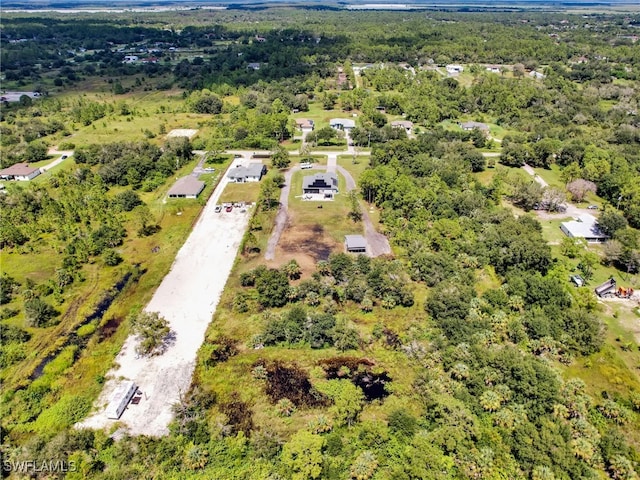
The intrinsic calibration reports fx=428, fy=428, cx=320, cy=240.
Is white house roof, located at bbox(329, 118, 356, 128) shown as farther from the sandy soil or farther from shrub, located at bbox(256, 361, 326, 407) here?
shrub, located at bbox(256, 361, 326, 407)

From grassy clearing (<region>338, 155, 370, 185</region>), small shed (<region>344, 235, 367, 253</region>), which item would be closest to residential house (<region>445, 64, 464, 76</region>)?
grassy clearing (<region>338, 155, 370, 185</region>)

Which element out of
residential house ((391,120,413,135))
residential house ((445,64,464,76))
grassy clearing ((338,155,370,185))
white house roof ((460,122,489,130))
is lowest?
grassy clearing ((338,155,370,185))

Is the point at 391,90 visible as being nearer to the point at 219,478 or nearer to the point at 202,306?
the point at 202,306

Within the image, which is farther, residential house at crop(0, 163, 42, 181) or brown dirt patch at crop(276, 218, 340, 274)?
residential house at crop(0, 163, 42, 181)

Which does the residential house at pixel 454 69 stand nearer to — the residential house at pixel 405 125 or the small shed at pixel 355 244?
the residential house at pixel 405 125

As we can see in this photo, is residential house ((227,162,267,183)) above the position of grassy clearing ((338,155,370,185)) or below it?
above

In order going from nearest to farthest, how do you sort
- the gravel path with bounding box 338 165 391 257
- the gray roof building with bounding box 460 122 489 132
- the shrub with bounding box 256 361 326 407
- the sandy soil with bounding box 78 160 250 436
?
the sandy soil with bounding box 78 160 250 436, the shrub with bounding box 256 361 326 407, the gravel path with bounding box 338 165 391 257, the gray roof building with bounding box 460 122 489 132

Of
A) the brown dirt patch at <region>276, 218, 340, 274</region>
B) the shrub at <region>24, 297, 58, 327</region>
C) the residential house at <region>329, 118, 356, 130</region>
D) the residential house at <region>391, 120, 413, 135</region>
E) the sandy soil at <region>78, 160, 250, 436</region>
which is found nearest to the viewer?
the sandy soil at <region>78, 160, 250, 436</region>

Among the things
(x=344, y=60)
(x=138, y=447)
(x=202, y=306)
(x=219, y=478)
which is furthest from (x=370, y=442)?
(x=344, y=60)
